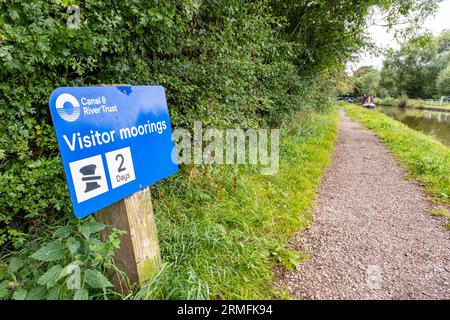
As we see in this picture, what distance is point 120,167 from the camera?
148 cm

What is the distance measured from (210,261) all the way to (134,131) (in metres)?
1.30

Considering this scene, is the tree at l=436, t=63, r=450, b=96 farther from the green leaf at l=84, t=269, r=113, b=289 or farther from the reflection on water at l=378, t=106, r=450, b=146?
the green leaf at l=84, t=269, r=113, b=289

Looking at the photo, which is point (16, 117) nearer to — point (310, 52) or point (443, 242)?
point (443, 242)

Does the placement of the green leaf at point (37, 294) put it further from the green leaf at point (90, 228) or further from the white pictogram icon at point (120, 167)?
the white pictogram icon at point (120, 167)

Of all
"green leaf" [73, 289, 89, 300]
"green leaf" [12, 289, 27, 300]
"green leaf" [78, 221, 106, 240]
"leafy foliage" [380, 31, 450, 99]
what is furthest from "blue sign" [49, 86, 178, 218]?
"leafy foliage" [380, 31, 450, 99]

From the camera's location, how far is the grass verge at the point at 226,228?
199cm

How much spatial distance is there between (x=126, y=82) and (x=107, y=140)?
52.2 inches

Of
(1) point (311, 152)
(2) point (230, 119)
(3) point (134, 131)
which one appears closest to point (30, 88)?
(3) point (134, 131)

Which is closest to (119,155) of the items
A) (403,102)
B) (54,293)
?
(54,293)

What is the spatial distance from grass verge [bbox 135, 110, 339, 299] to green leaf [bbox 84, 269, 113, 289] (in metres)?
0.28

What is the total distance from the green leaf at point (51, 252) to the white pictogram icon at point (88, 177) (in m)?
0.51

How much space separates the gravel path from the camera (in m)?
2.20

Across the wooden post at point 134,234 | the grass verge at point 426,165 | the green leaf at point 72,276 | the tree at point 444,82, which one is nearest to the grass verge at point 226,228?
the wooden post at point 134,234

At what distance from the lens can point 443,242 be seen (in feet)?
9.59
